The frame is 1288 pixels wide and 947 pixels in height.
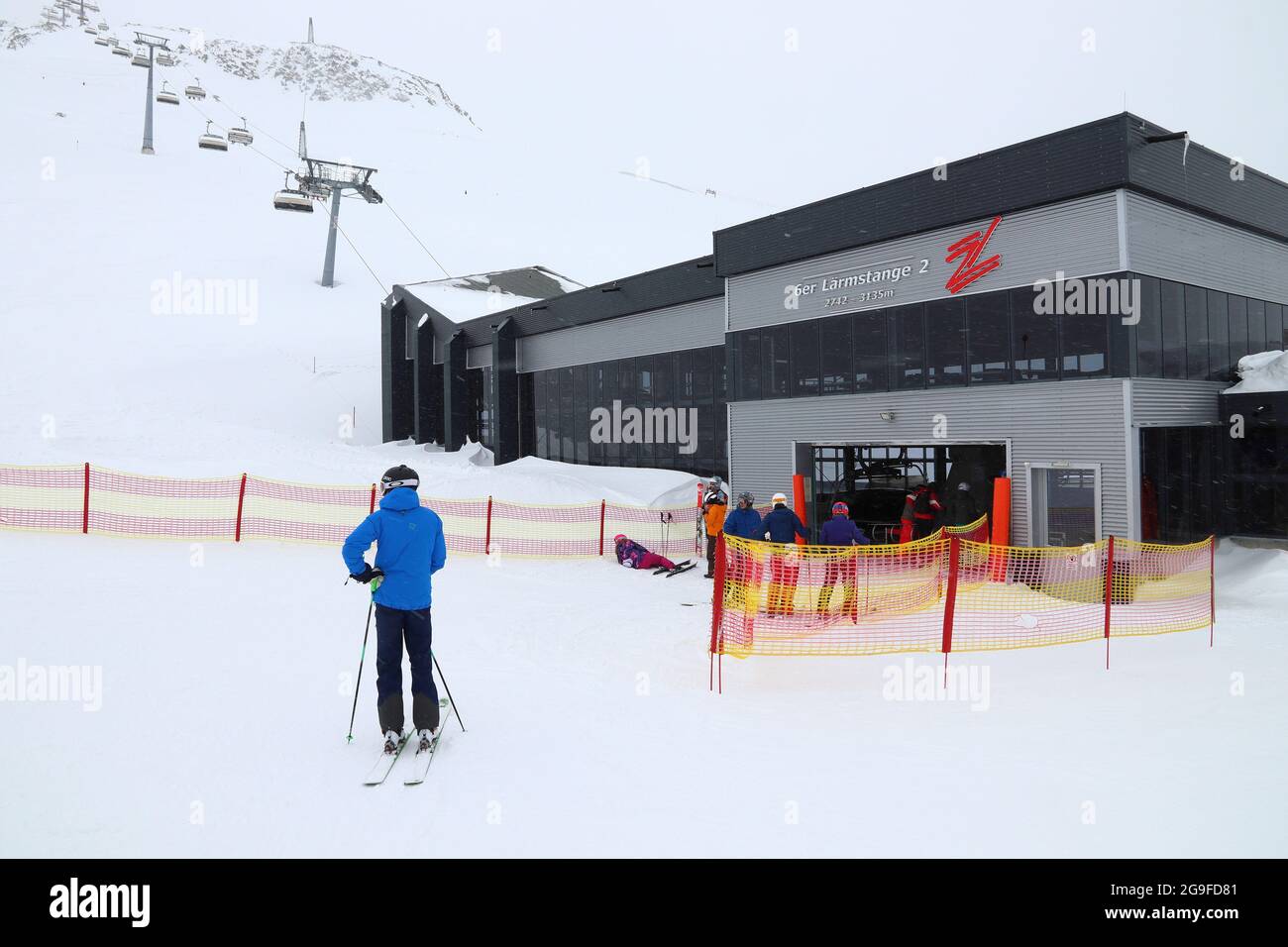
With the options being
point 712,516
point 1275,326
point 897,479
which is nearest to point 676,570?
point 712,516

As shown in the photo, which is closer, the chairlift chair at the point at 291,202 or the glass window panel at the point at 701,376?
the glass window panel at the point at 701,376

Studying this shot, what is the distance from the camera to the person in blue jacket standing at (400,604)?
5.59 meters

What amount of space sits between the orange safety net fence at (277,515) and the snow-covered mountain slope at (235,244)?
10.8 feet

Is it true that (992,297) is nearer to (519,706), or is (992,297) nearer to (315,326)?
(519,706)

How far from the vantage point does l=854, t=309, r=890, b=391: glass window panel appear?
15.6 metres

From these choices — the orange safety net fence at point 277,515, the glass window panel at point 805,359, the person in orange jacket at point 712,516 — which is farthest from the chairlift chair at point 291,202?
the person in orange jacket at point 712,516

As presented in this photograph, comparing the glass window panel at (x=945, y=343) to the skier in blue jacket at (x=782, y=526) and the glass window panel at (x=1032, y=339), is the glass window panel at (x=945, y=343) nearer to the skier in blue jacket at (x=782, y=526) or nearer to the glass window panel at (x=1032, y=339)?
the glass window panel at (x=1032, y=339)

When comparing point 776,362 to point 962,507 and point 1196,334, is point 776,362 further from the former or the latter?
point 1196,334

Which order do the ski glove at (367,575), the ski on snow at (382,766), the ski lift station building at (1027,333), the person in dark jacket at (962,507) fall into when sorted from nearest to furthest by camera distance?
the ski on snow at (382,766)
the ski glove at (367,575)
the ski lift station building at (1027,333)
the person in dark jacket at (962,507)

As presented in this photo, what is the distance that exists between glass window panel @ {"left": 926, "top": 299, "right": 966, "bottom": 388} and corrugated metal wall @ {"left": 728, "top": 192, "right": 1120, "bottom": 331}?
0.99 ft

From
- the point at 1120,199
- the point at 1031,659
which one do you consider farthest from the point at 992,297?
the point at 1031,659

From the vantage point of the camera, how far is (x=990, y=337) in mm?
14008

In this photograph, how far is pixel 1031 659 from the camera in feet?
26.7

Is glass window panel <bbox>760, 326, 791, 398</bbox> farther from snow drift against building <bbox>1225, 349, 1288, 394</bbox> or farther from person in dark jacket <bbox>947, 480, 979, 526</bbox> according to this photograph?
snow drift against building <bbox>1225, 349, 1288, 394</bbox>
